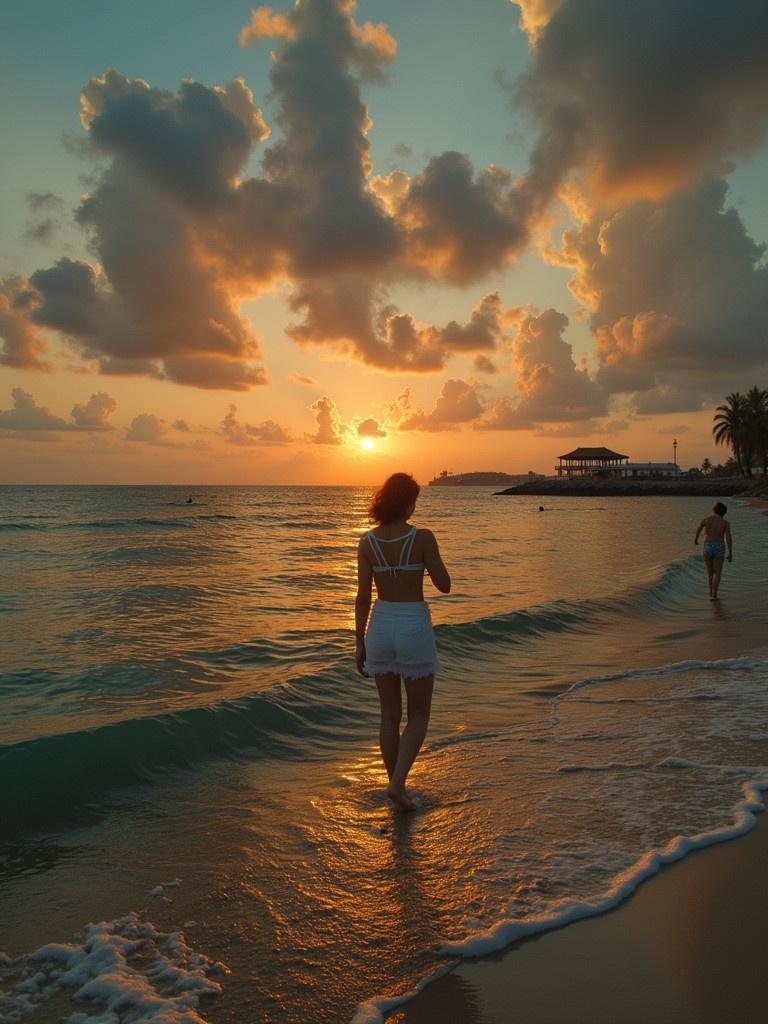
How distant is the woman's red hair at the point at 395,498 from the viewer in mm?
4586

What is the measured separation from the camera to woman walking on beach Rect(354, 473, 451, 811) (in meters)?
4.60

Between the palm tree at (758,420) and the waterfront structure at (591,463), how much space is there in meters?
34.4

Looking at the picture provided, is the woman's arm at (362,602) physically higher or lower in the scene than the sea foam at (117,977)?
higher

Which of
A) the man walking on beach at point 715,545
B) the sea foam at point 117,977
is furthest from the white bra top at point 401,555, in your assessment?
the man walking on beach at point 715,545

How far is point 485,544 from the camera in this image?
30.2 m

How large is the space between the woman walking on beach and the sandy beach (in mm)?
1657

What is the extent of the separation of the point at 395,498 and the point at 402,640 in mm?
915

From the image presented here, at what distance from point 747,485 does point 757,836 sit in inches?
4047

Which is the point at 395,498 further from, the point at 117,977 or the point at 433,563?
the point at 117,977

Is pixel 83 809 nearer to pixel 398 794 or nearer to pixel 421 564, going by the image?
pixel 398 794

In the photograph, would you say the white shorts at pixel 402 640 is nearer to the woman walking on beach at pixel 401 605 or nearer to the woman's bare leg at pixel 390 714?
the woman walking on beach at pixel 401 605

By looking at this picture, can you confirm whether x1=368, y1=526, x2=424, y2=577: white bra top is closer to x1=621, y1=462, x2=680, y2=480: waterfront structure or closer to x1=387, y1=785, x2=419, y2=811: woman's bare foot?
x1=387, y1=785, x2=419, y2=811: woman's bare foot

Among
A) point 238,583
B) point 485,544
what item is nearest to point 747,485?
point 485,544

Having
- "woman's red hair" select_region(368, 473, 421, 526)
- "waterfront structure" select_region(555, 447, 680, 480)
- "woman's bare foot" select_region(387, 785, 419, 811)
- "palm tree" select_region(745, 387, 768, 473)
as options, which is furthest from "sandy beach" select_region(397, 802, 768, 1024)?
"waterfront structure" select_region(555, 447, 680, 480)
